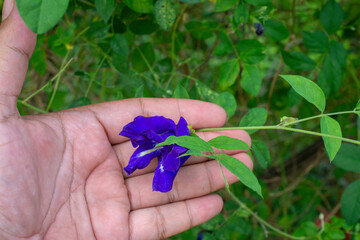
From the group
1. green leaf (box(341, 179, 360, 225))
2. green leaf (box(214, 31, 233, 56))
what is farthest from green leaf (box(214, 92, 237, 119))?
green leaf (box(341, 179, 360, 225))

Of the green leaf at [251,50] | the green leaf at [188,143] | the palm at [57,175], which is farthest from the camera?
the green leaf at [251,50]

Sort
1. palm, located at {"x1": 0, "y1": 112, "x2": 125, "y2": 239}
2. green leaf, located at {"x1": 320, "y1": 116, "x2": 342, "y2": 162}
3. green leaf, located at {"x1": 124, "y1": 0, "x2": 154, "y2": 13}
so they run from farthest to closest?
green leaf, located at {"x1": 124, "y1": 0, "x2": 154, "y2": 13}, palm, located at {"x1": 0, "y1": 112, "x2": 125, "y2": 239}, green leaf, located at {"x1": 320, "y1": 116, "x2": 342, "y2": 162}

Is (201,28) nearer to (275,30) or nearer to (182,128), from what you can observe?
(275,30)

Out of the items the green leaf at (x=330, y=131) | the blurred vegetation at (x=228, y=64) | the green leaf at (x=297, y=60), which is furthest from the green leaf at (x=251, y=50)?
the green leaf at (x=330, y=131)

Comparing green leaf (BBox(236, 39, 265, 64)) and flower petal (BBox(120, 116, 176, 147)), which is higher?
green leaf (BBox(236, 39, 265, 64))

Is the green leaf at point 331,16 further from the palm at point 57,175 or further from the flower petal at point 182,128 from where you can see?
the palm at point 57,175

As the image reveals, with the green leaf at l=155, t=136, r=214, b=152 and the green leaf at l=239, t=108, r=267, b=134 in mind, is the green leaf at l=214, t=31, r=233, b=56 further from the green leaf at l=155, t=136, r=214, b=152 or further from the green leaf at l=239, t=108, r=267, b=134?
the green leaf at l=155, t=136, r=214, b=152

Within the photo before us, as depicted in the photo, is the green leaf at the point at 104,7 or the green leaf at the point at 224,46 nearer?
the green leaf at the point at 104,7
